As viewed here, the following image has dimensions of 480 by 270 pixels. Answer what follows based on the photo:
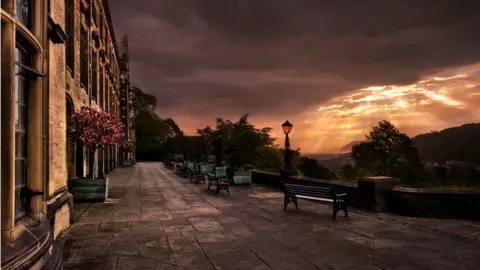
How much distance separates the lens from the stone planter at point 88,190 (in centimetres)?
1100

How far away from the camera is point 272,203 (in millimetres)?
10742

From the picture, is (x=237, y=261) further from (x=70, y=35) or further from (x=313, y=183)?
(x=70, y=35)

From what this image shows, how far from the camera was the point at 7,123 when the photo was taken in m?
2.62

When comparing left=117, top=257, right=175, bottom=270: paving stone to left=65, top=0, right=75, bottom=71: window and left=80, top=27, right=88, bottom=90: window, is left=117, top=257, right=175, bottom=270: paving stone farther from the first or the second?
left=80, top=27, right=88, bottom=90: window

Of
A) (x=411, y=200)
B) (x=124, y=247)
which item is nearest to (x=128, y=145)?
(x=124, y=247)

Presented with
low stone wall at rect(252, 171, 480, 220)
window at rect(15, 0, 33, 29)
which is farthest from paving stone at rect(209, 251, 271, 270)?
low stone wall at rect(252, 171, 480, 220)

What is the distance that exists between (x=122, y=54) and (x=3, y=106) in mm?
50957

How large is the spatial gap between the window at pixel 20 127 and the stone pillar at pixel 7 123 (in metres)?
0.54

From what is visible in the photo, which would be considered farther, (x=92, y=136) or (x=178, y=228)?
(x=92, y=136)

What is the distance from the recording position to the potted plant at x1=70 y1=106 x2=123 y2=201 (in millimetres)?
10758

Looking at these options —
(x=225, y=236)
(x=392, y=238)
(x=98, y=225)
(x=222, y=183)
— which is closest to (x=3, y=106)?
(x=225, y=236)

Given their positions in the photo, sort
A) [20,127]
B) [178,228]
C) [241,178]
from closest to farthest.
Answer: [20,127] → [178,228] → [241,178]

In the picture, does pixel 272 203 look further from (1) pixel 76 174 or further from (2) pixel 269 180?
(1) pixel 76 174

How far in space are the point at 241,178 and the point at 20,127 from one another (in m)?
13.3
